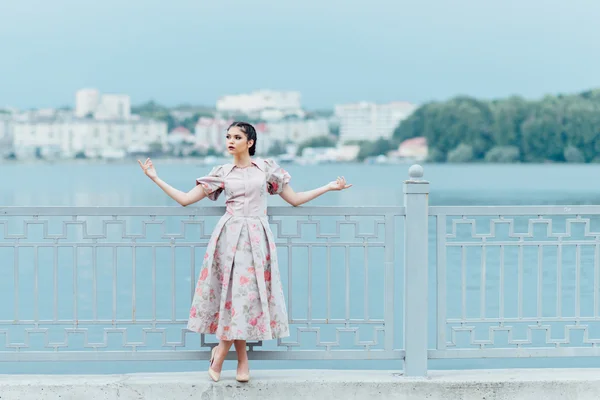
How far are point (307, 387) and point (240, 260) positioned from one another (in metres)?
0.69

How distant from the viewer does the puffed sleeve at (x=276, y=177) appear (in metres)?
3.94

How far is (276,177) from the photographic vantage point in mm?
3941

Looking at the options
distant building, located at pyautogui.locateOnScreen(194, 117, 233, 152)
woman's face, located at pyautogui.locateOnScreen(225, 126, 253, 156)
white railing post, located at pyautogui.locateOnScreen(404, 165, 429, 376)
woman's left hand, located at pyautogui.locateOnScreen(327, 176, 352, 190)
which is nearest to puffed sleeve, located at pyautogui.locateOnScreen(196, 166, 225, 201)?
woman's face, located at pyautogui.locateOnScreen(225, 126, 253, 156)

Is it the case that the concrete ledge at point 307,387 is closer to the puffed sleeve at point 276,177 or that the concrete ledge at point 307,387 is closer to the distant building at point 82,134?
the puffed sleeve at point 276,177

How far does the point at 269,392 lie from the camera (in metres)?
4.00

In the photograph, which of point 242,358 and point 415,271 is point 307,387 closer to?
point 242,358

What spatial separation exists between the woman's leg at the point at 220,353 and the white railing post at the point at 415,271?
2.78 feet

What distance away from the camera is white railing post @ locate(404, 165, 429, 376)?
4055mm

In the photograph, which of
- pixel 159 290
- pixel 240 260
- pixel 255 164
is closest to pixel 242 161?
pixel 255 164

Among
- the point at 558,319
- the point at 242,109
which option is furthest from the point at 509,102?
the point at 558,319

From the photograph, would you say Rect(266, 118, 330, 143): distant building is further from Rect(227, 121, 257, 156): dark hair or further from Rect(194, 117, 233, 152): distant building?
Rect(227, 121, 257, 156): dark hair

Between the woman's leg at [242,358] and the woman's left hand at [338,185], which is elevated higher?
the woman's left hand at [338,185]

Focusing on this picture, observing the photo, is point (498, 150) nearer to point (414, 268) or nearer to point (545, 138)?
point (545, 138)

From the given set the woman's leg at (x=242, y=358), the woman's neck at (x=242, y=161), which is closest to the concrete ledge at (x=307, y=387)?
the woman's leg at (x=242, y=358)
